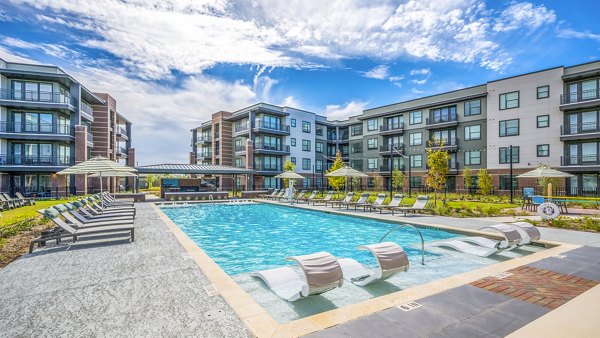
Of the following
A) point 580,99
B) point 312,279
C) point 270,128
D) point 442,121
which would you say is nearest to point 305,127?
point 270,128

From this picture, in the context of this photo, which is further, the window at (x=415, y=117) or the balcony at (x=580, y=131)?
the window at (x=415, y=117)


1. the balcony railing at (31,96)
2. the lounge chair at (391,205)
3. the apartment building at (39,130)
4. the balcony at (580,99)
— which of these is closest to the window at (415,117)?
the balcony at (580,99)

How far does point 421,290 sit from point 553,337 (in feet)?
5.34

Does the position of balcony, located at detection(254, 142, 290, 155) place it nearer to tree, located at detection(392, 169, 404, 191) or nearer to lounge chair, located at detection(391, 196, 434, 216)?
tree, located at detection(392, 169, 404, 191)

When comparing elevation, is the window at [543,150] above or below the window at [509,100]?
below

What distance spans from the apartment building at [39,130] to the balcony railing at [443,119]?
3733cm

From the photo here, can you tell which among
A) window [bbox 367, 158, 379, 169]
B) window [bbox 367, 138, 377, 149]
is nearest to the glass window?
window [bbox 367, 138, 377, 149]

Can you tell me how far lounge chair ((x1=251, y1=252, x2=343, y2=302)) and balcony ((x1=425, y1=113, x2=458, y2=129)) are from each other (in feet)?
113

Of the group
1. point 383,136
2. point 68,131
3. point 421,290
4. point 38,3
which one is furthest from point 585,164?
point 68,131

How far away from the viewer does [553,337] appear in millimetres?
3102

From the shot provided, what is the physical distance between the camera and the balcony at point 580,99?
25359mm

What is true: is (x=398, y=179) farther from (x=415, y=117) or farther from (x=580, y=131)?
(x=580, y=131)

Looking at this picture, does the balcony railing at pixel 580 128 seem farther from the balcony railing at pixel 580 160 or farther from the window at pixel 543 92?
the window at pixel 543 92

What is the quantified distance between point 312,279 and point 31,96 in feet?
113
